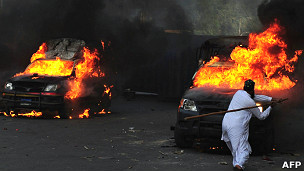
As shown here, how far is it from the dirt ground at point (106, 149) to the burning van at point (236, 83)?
40 cm

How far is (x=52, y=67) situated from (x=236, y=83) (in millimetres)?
7747

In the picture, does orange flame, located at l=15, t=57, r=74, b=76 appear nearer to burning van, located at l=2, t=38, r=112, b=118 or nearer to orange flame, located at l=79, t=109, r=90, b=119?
burning van, located at l=2, t=38, r=112, b=118

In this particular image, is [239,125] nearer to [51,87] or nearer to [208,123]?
[208,123]

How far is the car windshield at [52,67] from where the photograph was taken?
1539 cm

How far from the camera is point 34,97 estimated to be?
14.2 m

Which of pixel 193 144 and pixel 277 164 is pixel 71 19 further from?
pixel 277 164

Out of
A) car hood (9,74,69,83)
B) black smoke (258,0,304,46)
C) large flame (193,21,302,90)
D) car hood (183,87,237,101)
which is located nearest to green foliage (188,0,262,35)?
car hood (9,74,69,83)

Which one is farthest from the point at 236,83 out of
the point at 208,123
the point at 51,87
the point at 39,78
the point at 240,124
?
the point at 39,78

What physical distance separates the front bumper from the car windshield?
130cm

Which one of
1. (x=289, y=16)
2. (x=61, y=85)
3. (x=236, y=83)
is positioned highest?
(x=289, y=16)

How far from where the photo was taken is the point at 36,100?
46.5 ft

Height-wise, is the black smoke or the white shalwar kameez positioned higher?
the black smoke

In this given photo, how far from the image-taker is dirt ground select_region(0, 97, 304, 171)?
7676 mm

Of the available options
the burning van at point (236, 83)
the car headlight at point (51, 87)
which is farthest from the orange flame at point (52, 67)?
the burning van at point (236, 83)
